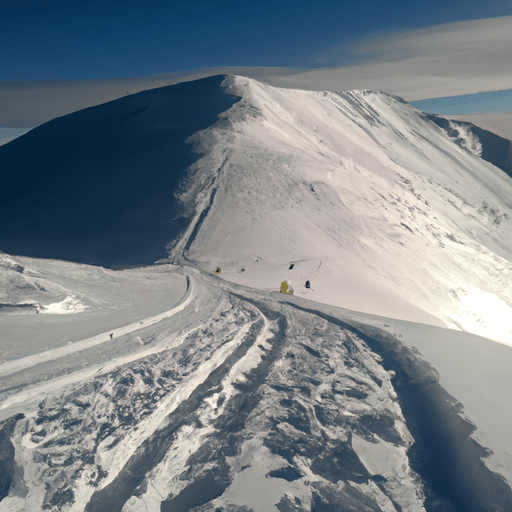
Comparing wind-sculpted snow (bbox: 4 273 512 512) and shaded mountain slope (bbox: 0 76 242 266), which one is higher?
shaded mountain slope (bbox: 0 76 242 266)

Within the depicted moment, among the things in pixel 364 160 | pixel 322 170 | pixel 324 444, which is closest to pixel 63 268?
pixel 324 444

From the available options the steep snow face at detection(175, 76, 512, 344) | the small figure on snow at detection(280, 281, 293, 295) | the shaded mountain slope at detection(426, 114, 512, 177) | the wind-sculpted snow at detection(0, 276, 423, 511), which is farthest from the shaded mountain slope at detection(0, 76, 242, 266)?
the shaded mountain slope at detection(426, 114, 512, 177)

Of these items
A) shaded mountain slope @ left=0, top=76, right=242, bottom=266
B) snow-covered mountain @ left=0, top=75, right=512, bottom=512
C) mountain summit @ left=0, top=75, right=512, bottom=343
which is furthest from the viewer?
shaded mountain slope @ left=0, top=76, right=242, bottom=266

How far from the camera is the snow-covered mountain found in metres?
10.4

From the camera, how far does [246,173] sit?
25.9 meters

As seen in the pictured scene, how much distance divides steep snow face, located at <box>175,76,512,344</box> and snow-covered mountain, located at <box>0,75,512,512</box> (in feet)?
0.44

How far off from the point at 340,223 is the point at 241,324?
33.5 ft

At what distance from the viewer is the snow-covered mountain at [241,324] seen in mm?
10406

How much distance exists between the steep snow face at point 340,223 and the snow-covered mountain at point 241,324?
0.14 meters

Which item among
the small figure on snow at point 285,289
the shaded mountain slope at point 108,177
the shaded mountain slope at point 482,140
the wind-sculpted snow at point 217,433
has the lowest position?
the wind-sculpted snow at point 217,433

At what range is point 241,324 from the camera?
16234 millimetres

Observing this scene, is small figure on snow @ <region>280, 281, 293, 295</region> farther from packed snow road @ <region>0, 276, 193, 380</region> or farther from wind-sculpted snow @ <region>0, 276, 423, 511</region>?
wind-sculpted snow @ <region>0, 276, 423, 511</region>

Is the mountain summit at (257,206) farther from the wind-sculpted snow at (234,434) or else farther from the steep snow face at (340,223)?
the wind-sculpted snow at (234,434)

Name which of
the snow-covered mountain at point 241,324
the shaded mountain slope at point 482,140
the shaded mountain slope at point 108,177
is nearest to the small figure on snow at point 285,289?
the snow-covered mountain at point 241,324
